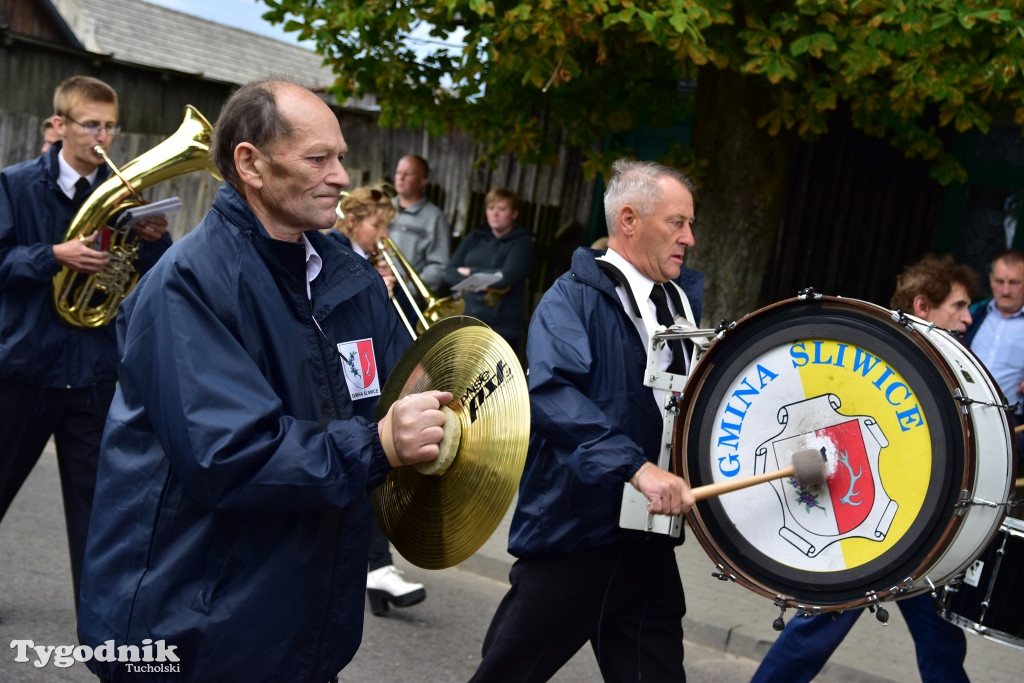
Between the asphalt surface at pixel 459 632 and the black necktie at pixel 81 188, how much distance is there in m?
1.67

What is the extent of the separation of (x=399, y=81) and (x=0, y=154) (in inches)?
208

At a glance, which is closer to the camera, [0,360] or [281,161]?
[281,161]

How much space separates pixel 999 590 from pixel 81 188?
3.53 metres

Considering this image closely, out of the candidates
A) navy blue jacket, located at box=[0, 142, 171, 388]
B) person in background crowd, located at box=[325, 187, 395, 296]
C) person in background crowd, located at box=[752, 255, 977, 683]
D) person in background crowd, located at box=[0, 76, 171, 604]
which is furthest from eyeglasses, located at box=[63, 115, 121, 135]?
person in background crowd, located at box=[752, 255, 977, 683]

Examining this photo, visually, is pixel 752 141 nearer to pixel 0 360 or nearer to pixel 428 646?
pixel 428 646

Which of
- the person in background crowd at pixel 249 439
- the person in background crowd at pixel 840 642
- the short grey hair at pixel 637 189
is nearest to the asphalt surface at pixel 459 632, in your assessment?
the person in background crowd at pixel 840 642

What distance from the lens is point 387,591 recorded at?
534cm

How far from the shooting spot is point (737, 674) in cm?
510

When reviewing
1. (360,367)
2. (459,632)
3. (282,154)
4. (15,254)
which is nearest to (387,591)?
(459,632)

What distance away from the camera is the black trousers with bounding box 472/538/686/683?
10.8 ft

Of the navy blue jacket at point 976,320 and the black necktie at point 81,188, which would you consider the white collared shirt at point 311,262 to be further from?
the navy blue jacket at point 976,320

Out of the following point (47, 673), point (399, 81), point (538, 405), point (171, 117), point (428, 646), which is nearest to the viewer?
point (538, 405)

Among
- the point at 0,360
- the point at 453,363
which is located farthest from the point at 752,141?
the point at 453,363

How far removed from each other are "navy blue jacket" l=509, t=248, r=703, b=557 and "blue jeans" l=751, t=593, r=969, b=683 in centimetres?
93
